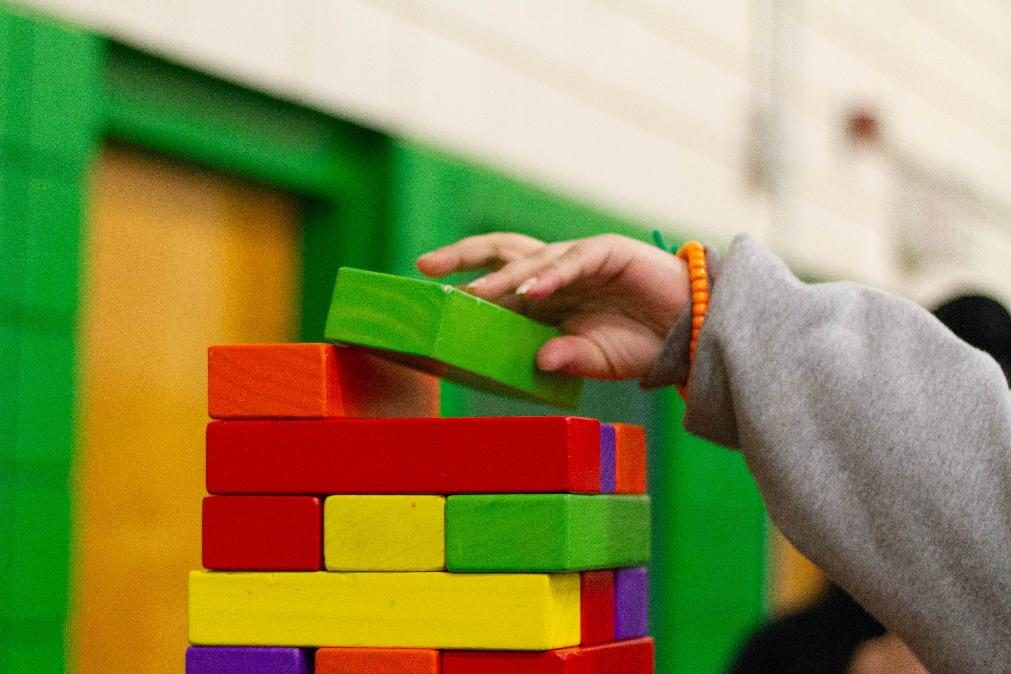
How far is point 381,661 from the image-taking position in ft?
2.73

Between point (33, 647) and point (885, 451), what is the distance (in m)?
1.10

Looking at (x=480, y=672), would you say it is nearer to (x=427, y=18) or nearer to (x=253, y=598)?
(x=253, y=598)

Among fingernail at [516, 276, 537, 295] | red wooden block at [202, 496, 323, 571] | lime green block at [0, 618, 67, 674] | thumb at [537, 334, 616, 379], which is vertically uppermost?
fingernail at [516, 276, 537, 295]

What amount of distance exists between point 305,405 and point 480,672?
20 centimetres

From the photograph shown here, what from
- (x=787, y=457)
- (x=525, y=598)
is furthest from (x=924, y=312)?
(x=525, y=598)

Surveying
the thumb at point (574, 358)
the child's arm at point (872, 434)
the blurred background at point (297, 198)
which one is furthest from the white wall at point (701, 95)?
the child's arm at point (872, 434)

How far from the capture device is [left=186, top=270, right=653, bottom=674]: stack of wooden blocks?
0.83 m

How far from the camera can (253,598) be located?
863 mm

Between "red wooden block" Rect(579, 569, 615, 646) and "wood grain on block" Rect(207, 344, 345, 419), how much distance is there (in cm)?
20

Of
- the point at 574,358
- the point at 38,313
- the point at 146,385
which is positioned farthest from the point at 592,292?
the point at 146,385

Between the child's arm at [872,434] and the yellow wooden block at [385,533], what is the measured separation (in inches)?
7.1

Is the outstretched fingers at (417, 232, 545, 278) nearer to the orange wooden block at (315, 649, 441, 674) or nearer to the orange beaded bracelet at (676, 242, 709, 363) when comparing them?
the orange beaded bracelet at (676, 242, 709, 363)

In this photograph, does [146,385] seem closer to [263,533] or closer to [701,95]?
[263,533]

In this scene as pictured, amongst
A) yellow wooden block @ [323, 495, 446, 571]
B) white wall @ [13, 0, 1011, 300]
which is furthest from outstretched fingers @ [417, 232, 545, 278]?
white wall @ [13, 0, 1011, 300]
